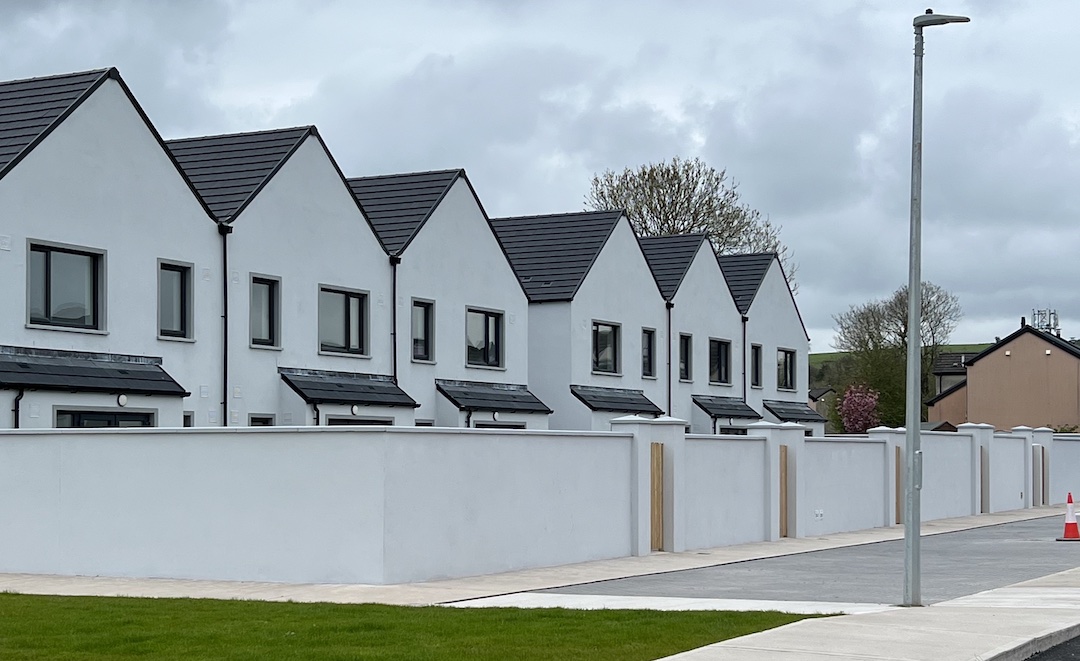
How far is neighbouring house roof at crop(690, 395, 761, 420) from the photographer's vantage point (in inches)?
1882

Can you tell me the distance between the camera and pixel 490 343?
3869 cm

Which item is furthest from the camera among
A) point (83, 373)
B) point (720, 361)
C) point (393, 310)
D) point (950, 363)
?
point (950, 363)

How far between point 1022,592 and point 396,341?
18.8 m

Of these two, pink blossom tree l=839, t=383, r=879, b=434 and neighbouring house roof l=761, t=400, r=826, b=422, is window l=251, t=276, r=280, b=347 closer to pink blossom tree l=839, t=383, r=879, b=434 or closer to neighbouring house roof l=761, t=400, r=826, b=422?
neighbouring house roof l=761, t=400, r=826, b=422

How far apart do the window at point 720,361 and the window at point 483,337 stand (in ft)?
41.5

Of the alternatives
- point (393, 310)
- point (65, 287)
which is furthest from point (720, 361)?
point (65, 287)

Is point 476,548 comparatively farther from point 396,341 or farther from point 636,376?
point 636,376

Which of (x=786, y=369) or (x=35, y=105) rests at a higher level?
(x=35, y=105)

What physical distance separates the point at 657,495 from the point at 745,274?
29927 millimetres

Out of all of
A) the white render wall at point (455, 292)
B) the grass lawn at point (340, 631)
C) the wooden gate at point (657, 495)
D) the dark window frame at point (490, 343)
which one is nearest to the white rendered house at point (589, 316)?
the white render wall at point (455, 292)

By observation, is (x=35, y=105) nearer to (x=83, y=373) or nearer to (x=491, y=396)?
(x=83, y=373)

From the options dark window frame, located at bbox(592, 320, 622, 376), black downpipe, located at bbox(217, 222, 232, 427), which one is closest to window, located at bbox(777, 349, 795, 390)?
dark window frame, located at bbox(592, 320, 622, 376)

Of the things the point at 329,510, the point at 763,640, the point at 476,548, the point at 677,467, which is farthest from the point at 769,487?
the point at 763,640

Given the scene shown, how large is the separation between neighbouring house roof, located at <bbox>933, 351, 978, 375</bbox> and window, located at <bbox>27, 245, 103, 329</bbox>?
79.2 m
